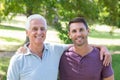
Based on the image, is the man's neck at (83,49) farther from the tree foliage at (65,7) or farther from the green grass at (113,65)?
the green grass at (113,65)

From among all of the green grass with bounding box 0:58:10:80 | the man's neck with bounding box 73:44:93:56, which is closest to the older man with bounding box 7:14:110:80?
the man's neck with bounding box 73:44:93:56

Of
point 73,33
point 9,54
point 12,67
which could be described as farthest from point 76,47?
point 9,54

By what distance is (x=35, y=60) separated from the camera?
3484 mm

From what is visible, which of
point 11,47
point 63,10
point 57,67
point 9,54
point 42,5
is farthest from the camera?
point 11,47

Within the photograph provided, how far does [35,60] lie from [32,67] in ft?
0.24

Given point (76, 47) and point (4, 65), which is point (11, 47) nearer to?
point (4, 65)

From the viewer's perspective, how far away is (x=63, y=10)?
9992 mm

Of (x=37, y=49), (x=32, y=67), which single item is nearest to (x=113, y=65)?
(x=37, y=49)

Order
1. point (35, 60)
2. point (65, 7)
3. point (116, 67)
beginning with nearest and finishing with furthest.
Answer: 1. point (35, 60)
2. point (65, 7)
3. point (116, 67)

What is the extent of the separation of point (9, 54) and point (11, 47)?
2077 mm

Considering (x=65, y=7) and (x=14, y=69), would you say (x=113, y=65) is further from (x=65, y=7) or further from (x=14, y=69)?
(x=14, y=69)

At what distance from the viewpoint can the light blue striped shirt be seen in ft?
11.1

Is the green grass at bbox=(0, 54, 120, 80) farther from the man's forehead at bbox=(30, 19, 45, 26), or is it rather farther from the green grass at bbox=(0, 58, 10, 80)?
the man's forehead at bbox=(30, 19, 45, 26)


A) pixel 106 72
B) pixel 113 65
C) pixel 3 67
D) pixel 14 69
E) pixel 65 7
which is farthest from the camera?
pixel 113 65
